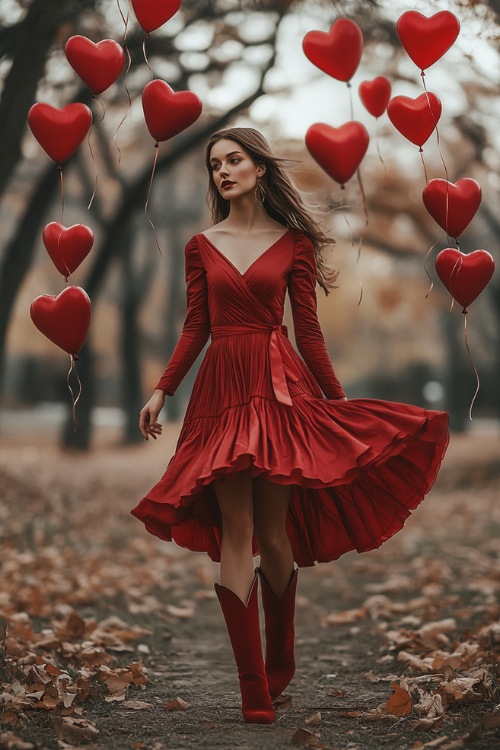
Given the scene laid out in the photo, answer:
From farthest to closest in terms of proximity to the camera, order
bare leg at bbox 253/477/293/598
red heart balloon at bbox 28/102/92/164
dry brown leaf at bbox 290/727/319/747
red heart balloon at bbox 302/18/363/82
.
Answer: red heart balloon at bbox 302/18/363/82, red heart balloon at bbox 28/102/92/164, bare leg at bbox 253/477/293/598, dry brown leaf at bbox 290/727/319/747

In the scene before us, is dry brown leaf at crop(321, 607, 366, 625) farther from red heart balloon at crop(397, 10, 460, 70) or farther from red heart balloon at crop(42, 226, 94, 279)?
red heart balloon at crop(397, 10, 460, 70)

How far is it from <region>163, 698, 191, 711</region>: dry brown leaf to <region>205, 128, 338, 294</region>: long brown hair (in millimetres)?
1902

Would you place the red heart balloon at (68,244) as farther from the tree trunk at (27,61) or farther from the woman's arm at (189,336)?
the tree trunk at (27,61)

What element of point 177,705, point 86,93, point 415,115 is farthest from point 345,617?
point 86,93

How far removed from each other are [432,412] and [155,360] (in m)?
25.3

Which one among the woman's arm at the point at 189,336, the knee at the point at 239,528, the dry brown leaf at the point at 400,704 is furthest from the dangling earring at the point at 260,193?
the dry brown leaf at the point at 400,704

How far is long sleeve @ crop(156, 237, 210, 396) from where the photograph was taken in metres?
3.68

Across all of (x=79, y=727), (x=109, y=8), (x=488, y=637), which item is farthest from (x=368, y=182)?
(x=79, y=727)

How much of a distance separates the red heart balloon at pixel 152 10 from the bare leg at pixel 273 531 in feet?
6.79

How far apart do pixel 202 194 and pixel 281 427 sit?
20.0 m

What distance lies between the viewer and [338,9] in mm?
6000

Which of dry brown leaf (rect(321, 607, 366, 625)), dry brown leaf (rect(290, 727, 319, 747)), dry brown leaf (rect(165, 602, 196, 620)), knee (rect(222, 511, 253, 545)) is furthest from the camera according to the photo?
dry brown leaf (rect(165, 602, 196, 620))

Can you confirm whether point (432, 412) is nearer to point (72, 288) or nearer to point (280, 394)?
point (280, 394)

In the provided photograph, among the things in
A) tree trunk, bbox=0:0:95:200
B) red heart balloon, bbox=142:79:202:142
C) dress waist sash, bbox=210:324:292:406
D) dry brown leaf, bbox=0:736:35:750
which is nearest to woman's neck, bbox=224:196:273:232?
dress waist sash, bbox=210:324:292:406
